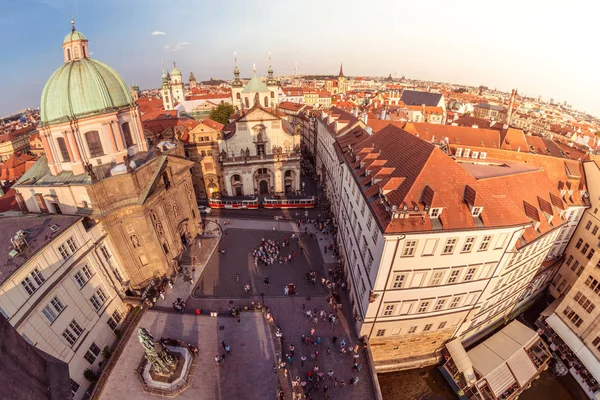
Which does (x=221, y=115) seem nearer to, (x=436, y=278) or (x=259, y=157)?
(x=259, y=157)

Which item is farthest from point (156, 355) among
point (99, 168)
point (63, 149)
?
point (63, 149)

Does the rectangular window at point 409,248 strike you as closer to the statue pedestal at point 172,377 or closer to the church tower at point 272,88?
the statue pedestal at point 172,377

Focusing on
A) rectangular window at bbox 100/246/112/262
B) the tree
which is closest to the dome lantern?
rectangular window at bbox 100/246/112/262

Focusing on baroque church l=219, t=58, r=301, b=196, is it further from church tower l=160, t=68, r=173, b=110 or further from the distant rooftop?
church tower l=160, t=68, r=173, b=110

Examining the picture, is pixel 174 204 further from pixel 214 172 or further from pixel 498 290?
pixel 498 290

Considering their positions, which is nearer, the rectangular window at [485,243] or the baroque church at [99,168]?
the rectangular window at [485,243]

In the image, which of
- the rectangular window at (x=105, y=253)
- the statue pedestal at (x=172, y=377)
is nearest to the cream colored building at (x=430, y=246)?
the statue pedestal at (x=172, y=377)
